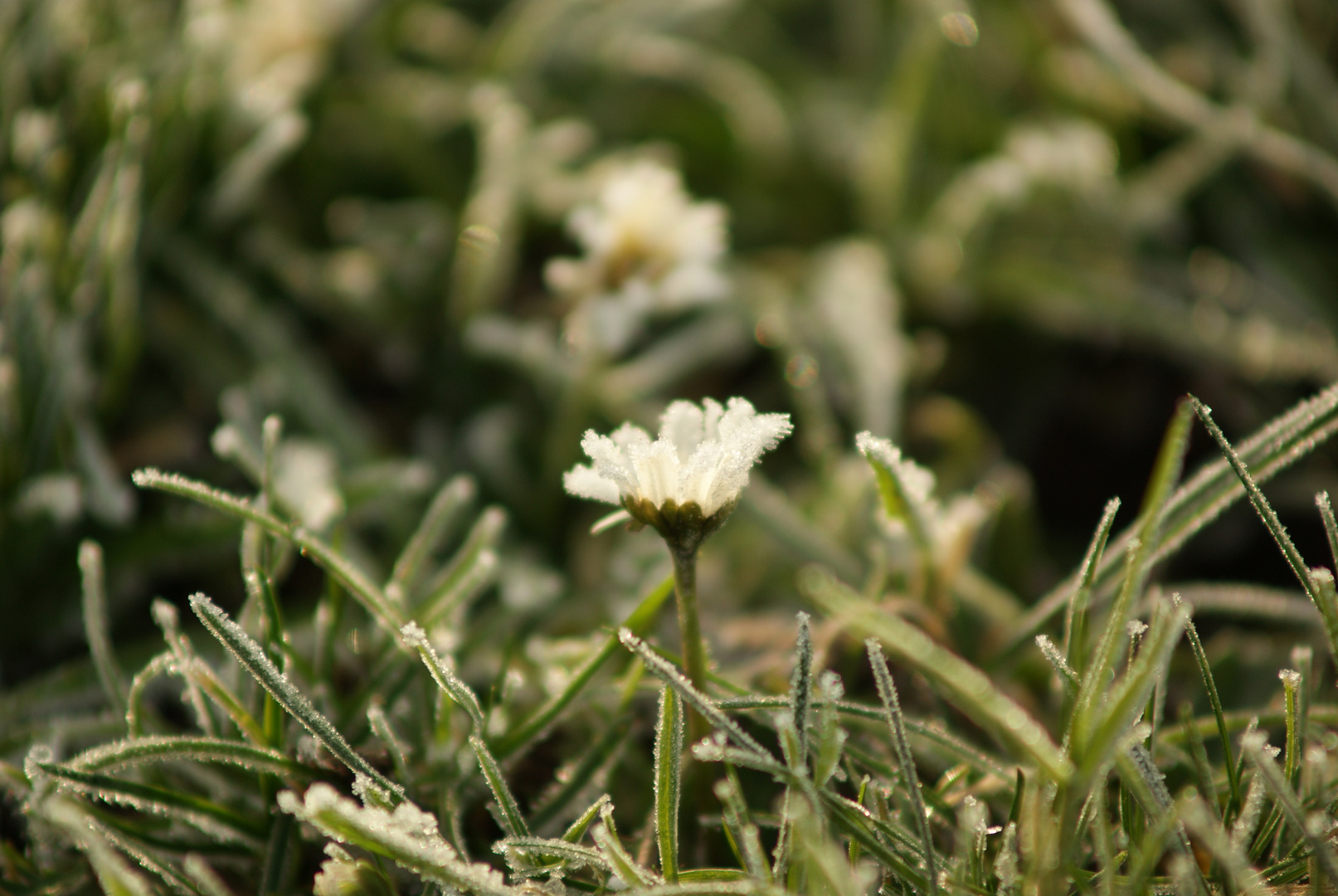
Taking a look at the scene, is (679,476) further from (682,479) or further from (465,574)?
(465,574)

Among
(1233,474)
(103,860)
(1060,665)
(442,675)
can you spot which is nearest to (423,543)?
(442,675)

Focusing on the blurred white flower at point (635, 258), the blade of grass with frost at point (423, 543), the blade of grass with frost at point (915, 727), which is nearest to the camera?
the blade of grass with frost at point (915, 727)

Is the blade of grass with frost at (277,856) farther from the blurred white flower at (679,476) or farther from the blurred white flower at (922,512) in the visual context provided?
the blurred white flower at (922,512)

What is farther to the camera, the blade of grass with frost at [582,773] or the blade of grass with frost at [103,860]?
the blade of grass with frost at [582,773]

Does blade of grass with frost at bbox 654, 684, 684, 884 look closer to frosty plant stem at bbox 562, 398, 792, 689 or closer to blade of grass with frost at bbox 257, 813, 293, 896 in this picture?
frosty plant stem at bbox 562, 398, 792, 689

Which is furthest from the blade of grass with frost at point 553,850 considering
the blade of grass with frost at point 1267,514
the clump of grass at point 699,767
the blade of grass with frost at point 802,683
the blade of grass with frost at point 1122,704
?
the blade of grass with frost at point 1267,514

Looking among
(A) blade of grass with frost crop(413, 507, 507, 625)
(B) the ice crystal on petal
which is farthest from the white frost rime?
(A) blade of grass with frost crop(413, 507, 507, 625)

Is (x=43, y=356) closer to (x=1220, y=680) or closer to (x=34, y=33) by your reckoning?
(x=34, y=33)
